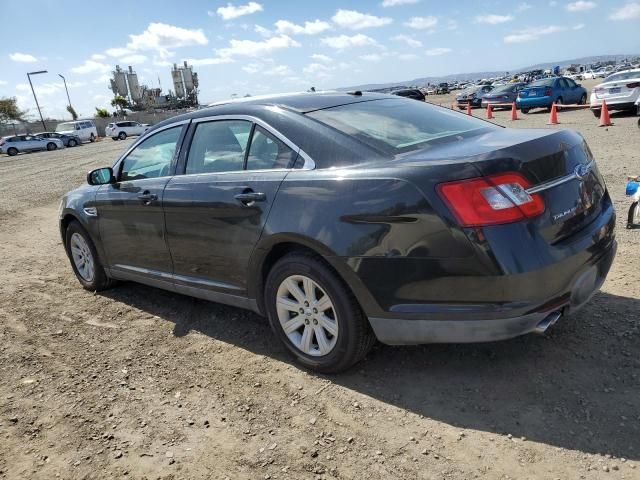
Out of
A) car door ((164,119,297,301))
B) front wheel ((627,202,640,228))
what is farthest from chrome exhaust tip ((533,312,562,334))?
front wheel ((627,202,640,228))

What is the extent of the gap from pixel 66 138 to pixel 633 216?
4110cm

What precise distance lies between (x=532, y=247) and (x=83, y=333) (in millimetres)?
3516

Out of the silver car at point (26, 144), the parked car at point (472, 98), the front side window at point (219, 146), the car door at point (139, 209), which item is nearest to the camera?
the front side window at point (219, 146)

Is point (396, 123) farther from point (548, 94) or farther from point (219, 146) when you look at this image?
point (548, 94)

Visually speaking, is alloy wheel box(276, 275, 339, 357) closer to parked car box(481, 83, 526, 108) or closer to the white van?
parked car box(481, 83, 526, 108)

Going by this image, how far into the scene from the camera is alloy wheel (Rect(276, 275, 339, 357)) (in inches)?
123

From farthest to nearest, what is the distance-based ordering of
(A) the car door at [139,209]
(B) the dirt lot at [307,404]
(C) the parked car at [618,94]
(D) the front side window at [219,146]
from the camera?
1. (C) the parked car at [618,94]
2. (A) the car door at [139,209]
3. (D) the front side window at [219,146]
4. (B) the dirt lot at [307,404]

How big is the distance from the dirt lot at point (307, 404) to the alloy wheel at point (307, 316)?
0.22 meters

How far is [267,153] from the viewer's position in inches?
133

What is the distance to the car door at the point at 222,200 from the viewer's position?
10.8ft

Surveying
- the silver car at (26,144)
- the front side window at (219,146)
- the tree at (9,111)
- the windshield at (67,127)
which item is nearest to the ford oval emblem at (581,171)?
the front side window at (219,146)

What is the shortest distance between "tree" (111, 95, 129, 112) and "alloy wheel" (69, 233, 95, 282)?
79.3m

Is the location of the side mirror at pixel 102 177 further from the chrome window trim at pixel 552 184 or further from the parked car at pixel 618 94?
the parked car at pixel 618 94

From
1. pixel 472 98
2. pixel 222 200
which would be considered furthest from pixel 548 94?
pixel 222 200
